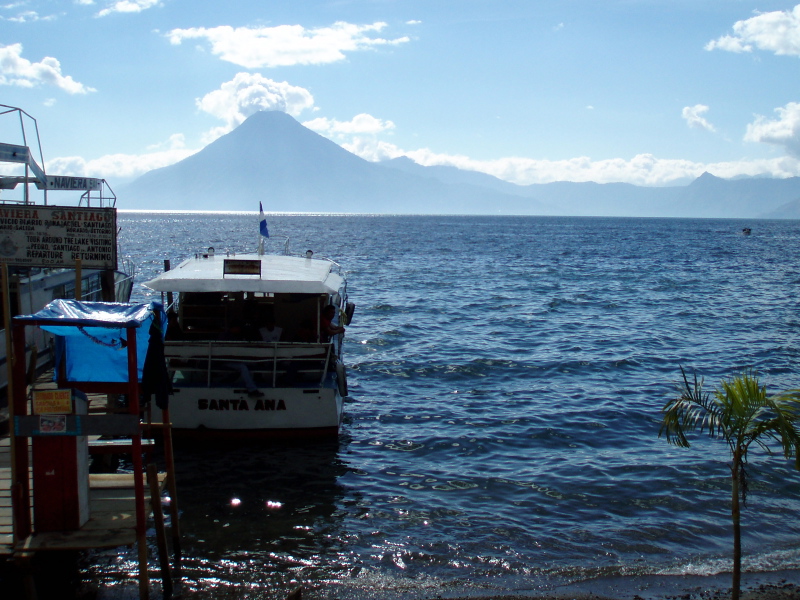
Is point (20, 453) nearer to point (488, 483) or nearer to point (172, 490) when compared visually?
point (172, 490)

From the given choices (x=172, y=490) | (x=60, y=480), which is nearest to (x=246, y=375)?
(x=172, y=490)

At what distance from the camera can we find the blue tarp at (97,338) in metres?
7.64

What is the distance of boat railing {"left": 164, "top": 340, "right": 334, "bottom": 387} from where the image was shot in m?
13.4

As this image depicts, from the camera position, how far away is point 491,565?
392 inches

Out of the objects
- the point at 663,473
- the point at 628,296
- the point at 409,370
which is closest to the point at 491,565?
the point at 663,473

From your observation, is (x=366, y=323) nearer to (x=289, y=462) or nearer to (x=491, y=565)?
(x=289, y=462)

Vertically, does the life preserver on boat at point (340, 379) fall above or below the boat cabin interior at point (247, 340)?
below

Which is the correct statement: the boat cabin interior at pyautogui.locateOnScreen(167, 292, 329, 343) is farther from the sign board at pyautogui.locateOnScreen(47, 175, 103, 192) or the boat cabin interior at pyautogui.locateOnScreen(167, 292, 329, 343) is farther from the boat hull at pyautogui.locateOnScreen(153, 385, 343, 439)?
the sign board at pyautogui.locateOnScreen(47, 175, 103, 192)

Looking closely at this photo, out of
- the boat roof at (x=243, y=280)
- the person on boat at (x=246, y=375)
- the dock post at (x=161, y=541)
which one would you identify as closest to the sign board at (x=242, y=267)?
the boat roof at (x=243, y=280)

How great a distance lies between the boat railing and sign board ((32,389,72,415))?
18.9ft

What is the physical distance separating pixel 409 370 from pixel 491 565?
11585mm

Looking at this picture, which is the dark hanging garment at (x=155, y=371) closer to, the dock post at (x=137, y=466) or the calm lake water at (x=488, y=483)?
the dock post at (x=137, y=466)

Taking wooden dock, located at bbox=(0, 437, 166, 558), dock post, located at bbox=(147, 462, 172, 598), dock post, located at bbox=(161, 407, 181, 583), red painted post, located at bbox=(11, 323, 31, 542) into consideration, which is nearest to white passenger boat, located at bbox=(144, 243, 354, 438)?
dock post, located at bbox=(161, 407, 181, 583)

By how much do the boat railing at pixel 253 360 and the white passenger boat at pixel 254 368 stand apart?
0.06ft
